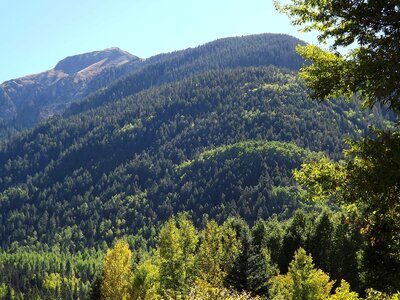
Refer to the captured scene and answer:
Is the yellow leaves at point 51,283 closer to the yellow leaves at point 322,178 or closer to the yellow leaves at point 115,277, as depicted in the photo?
the yellow leaves at point 115,277

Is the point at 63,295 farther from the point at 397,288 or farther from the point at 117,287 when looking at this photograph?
the point at 397,288

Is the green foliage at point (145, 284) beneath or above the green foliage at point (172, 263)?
beneath

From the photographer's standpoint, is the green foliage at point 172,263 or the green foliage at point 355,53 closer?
the green foliage at point 355,53

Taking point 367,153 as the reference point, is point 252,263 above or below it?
below

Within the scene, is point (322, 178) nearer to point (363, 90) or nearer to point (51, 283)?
point (363, 90)

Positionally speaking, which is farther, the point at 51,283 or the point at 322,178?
the point at 51,283

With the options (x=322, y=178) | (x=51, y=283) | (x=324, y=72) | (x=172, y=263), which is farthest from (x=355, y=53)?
(x=51, y=283)

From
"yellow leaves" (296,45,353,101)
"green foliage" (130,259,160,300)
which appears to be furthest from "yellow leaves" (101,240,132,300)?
"yellow leaves" (296,45,353,101)

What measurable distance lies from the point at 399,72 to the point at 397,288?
640 centimetres

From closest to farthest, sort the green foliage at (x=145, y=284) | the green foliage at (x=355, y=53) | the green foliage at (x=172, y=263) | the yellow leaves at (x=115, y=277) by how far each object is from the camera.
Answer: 1. the green foliage at (x=355, y=53)
2. the green foliage at (x=172, y=263)
3. the yellow leaves at (x=115, y=277)
4. the green foliage at (x=145, y=284)

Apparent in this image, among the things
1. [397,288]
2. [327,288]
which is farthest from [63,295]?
[397,288]

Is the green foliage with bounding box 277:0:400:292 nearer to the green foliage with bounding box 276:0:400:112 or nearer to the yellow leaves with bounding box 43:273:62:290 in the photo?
the green foliage with bounding box 276:0:400:112

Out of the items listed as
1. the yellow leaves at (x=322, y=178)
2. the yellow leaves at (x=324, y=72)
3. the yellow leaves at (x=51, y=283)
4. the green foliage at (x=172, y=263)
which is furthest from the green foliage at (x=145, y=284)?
the yellow leaves at (x=51, y=283)

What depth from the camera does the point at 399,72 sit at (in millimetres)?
10898
